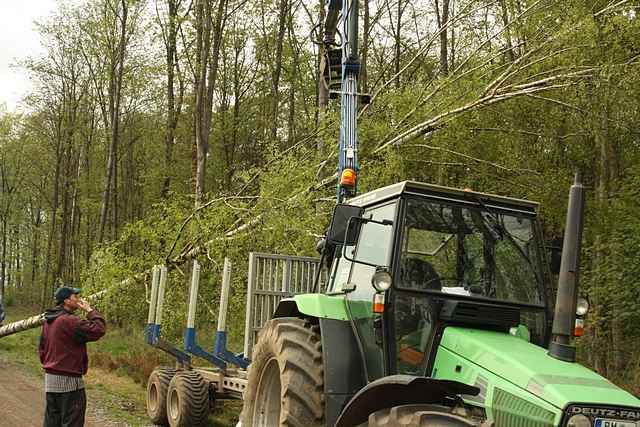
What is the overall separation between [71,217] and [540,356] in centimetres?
3121

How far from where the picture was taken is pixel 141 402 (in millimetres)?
10812

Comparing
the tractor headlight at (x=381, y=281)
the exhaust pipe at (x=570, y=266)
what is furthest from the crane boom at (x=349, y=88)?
the exhaust pipe at (x=570, y=266)

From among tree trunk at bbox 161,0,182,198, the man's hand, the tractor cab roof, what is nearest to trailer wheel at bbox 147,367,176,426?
the man's hand

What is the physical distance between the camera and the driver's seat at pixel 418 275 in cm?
433

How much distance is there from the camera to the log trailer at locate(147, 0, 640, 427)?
344cm

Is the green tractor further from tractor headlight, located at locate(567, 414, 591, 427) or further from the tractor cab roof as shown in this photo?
tractor headlight, located at locate(567, 414, 591, 427)

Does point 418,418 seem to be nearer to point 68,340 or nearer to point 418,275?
point 418,275

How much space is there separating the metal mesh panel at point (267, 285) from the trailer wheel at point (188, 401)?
4.06 feet

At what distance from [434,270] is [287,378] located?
1227 millimetres

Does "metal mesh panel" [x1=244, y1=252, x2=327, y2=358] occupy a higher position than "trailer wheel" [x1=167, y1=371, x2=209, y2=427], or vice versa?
"metal mesh panel" [x1=244, y1=252, x2=327, y2=358]

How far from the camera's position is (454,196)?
4.65 m

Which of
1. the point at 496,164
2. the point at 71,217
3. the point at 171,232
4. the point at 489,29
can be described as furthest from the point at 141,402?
the point at 71,217

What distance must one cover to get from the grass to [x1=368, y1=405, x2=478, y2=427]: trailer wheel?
19.0ft

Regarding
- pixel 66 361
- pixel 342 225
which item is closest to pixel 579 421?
pixel 342 225
